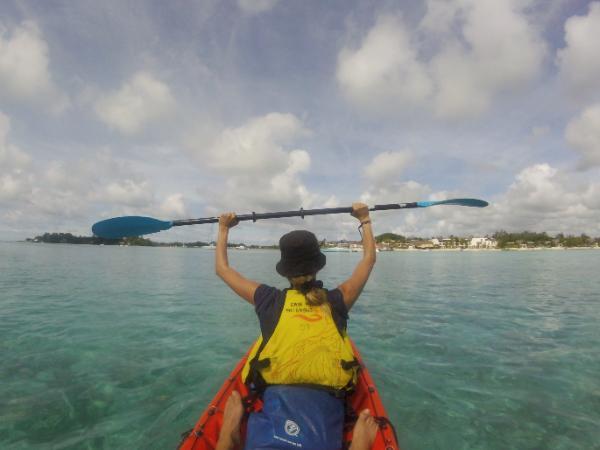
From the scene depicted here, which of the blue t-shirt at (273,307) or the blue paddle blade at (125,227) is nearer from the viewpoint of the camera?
the blue t-shirt at (273,307)

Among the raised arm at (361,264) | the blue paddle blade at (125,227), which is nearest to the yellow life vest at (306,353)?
the raised arm at (361,264)

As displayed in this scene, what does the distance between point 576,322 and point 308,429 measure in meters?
14.4

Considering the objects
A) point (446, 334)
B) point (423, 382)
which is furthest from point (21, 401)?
point (446, 334)

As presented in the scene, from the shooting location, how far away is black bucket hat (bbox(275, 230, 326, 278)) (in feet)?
11.2

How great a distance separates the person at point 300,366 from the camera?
295cm

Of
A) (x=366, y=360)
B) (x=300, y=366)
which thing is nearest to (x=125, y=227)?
(x=300, y=366)

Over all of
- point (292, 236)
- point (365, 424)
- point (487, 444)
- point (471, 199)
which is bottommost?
point (487, 444)

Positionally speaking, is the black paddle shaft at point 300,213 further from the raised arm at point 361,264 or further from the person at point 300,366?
the person at point 300,366

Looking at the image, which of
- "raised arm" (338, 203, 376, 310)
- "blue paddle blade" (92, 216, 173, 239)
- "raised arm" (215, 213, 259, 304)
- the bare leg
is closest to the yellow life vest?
the bare leg

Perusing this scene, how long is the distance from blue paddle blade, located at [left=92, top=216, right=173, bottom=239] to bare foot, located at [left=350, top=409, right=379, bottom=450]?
6028 millimetres

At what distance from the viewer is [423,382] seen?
24.7 feet

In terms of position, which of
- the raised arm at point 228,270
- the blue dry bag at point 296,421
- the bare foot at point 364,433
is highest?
the raised arm at point 228,270

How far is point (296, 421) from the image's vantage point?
294cm

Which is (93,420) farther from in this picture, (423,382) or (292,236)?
(423,382)
